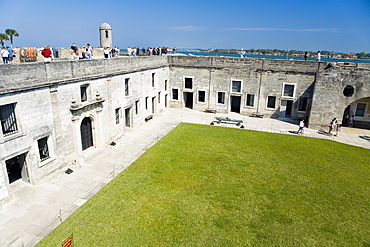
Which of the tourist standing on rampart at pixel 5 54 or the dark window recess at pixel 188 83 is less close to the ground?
the tourist standing on rampart at pixel 5 54

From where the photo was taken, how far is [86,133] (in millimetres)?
20797

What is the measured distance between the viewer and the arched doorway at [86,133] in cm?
2034

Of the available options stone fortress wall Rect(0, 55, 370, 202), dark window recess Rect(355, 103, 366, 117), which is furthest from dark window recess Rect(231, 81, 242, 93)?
dark window recess Rect(355, 103, 366, 117)

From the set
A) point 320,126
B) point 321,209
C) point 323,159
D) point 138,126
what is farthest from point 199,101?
point 321,209

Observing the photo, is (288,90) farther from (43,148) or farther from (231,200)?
(43,148)

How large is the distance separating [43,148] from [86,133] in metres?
4.44

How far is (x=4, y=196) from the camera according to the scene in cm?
1389

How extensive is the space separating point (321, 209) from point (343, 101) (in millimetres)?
17725

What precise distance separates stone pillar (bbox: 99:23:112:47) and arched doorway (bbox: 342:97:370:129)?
28999mm

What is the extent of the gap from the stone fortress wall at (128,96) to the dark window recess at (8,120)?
5 centimetres

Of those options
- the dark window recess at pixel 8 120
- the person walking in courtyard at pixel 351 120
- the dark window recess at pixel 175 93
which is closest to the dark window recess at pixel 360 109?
the person walking in courtyard at pixel 351 120

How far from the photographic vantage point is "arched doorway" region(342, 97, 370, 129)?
95.3ft

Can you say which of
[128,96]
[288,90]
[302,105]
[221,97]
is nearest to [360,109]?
[302,105]

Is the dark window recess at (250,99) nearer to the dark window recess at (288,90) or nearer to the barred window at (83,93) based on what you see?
the dark window recess at (288,90)
